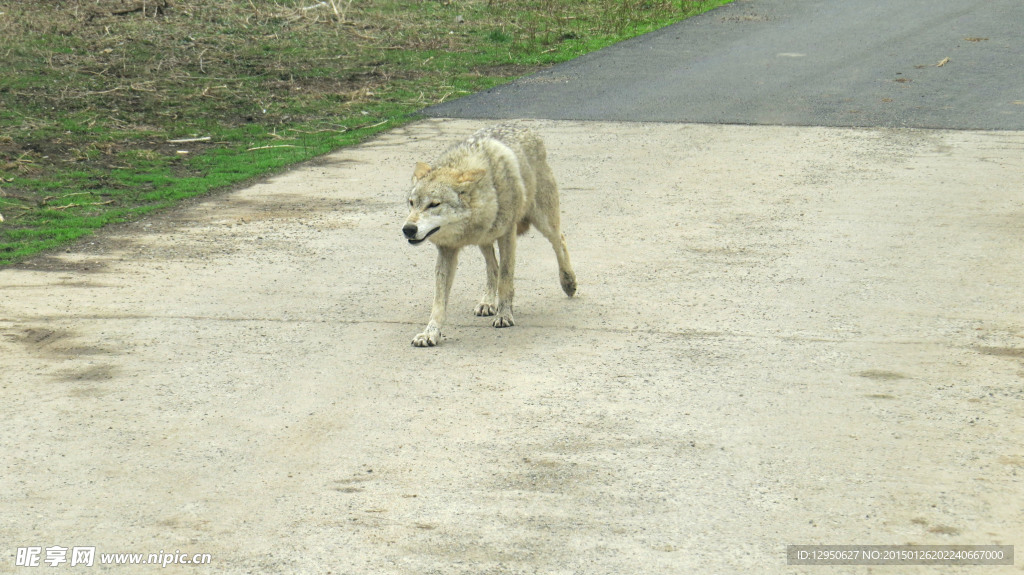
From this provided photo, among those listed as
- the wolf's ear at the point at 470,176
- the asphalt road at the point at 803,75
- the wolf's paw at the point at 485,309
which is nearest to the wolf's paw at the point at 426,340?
the wolf's paw at the point at 485,309

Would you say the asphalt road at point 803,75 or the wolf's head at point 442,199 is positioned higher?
the wolf's head at point 442,199

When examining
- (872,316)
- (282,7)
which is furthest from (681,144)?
(282,7)

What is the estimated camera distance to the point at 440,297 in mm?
8141

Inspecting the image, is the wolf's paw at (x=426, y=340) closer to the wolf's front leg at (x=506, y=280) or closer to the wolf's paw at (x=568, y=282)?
the wolf's front leg at (x=506, y=280)

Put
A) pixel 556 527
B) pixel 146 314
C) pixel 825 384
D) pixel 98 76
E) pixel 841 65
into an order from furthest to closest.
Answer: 1. pixel 841 65
2. pixel 98 76
3. pixel 146 314
4. pixel 825 384
5. pixel 556 527

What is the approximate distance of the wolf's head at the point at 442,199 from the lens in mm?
7832

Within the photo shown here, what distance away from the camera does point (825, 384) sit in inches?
281

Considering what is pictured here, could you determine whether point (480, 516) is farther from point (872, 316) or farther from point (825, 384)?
point (872, 316)

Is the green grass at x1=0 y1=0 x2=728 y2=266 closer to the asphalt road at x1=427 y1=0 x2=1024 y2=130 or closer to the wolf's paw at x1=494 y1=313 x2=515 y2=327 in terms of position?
the asphalt road at x1=427 y1=0 x2=1024 y2=130

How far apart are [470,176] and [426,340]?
110 centimetres

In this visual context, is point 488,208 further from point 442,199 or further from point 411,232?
point 411,232

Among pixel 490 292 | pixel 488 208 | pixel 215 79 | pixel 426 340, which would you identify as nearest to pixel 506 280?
pixel 490 292

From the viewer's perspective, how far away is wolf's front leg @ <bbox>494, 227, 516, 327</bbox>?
27.4ft

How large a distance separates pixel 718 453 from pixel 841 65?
13127 millimetres
